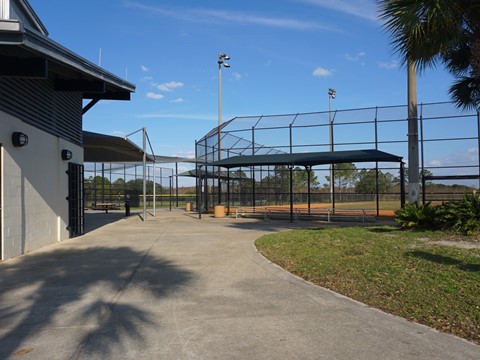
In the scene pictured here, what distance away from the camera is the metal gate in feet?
45.9

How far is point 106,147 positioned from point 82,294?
14.8 meters

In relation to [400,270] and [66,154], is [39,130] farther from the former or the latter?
[400,270]

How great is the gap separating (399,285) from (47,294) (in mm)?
5329

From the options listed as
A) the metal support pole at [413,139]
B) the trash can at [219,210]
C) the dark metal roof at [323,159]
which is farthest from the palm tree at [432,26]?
the trash can at [219,210]

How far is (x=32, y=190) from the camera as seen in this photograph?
1098 cm

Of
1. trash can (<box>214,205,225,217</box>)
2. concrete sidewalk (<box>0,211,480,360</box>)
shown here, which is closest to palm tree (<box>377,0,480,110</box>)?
concrete sidewalk (<box>0,211,480,360</box>)

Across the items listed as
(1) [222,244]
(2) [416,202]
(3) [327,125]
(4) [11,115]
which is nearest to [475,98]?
(2) [416,202]

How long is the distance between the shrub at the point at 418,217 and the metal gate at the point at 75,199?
33.4ft

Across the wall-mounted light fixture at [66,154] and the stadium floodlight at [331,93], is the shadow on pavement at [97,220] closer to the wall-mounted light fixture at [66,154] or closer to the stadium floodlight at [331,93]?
the wall-mounted light fixture at [66,154]

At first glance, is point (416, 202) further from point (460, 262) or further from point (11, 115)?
point (11, 115)

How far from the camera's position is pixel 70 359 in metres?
4.17

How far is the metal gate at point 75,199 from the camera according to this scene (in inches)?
550

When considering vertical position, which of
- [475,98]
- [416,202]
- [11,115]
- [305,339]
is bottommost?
[305,339]

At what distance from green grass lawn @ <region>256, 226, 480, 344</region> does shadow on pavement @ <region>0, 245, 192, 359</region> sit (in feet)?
8.52
